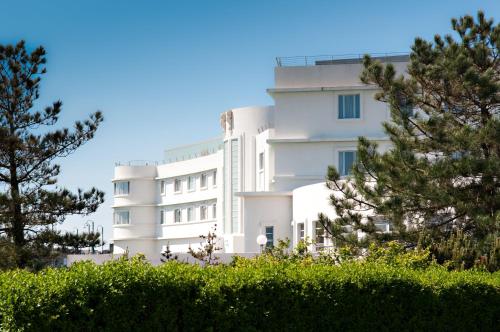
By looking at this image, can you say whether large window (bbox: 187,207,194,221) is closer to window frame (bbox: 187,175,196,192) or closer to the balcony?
window frame (bbox: 187,175,196,192)

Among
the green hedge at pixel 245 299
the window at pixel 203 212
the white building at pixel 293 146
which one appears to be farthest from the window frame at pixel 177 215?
the green hedge at pixel 245 299

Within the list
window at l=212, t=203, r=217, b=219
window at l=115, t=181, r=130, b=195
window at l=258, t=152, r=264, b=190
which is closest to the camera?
window at l=258, t=152, r=264, b=190

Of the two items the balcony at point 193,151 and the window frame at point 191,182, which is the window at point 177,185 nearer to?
the window frame at point 191,182

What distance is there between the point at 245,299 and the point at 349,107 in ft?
100

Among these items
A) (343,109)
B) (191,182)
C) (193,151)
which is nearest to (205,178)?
(191,182)

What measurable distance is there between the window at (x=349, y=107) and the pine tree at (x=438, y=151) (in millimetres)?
14488

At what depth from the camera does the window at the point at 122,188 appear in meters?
71.0

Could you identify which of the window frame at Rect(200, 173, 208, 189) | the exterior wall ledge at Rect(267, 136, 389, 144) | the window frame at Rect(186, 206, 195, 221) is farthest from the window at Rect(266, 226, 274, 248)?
the window frame at Rect(186, 206, 195, 221)

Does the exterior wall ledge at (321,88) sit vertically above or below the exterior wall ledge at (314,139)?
above

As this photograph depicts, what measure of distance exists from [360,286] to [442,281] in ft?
6.63

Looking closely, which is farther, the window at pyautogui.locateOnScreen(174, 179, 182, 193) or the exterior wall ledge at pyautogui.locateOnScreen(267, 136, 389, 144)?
the window at pyautogui.locateOnScreen(174, 179, 182, 193)

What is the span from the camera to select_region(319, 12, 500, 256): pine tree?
2459 cm

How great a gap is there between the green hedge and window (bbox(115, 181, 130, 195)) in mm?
56751

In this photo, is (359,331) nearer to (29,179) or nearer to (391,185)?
(391,185)
